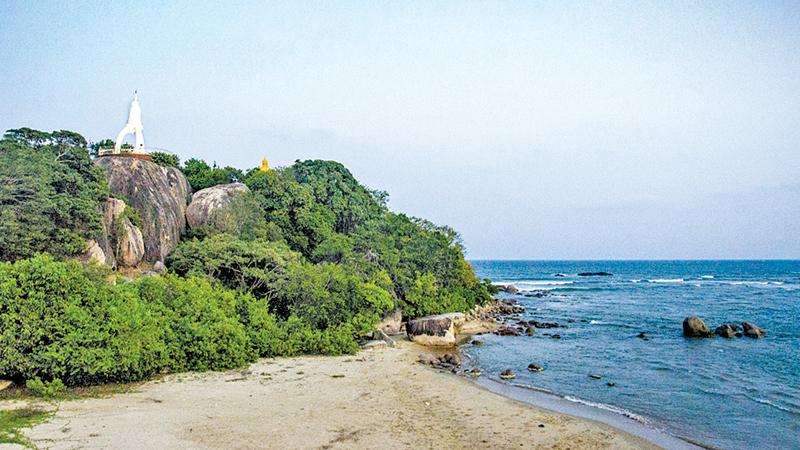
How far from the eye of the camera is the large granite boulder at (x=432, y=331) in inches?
999

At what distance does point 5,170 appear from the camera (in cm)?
1769

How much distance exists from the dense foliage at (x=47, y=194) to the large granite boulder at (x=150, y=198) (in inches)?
100

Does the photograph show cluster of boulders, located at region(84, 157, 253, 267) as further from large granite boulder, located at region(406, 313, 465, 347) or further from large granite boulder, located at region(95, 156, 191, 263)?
large granite boulder, located at region(406, 313, 465, 347)

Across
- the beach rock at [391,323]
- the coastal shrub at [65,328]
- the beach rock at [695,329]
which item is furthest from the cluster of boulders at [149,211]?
the beach rock at [695,329]

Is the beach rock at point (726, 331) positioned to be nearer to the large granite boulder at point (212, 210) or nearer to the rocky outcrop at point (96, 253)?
the large granite boulder at point (212, 210)

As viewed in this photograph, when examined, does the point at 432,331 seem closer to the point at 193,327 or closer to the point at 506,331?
the point at 506,331

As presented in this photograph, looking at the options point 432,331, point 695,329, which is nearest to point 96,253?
point 432,331

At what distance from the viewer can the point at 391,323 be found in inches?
1101

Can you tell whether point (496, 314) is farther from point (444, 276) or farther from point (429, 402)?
point (429, 402)

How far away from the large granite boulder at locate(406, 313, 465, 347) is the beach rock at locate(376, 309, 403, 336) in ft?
5.39

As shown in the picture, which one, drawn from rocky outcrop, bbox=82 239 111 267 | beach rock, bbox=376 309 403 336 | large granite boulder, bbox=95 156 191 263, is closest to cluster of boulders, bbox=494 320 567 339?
beach rock, bbox=376 309 403 336

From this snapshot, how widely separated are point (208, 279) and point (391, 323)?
9835 millimetres

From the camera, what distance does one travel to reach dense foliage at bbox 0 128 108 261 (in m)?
17.1

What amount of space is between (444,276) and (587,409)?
17756mm
